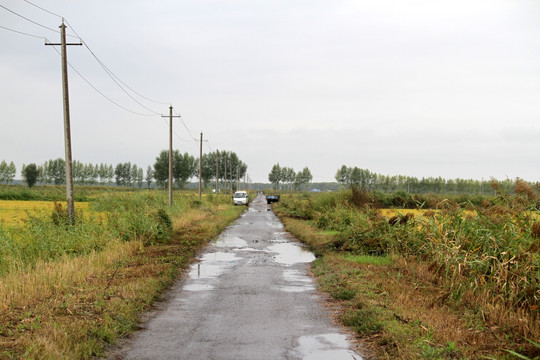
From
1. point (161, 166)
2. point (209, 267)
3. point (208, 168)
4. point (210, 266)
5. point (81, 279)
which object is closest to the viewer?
point (81, 279)

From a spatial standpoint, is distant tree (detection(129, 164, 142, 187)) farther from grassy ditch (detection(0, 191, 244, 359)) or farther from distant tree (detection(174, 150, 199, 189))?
grassy ditch (detection(0, 191, 244, 359))

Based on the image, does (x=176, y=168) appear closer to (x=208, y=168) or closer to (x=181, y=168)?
(x=181, y=168)

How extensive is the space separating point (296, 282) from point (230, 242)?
9238 millimetres

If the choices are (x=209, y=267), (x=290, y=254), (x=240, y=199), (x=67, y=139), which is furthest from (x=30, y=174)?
(x=209, y=267)

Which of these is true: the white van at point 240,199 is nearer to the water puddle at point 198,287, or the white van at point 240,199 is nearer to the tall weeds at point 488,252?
the tall weeds at point 488,252

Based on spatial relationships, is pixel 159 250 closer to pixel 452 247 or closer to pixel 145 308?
pixel 145 308

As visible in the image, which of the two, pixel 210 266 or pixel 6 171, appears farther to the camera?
pixel 6 171

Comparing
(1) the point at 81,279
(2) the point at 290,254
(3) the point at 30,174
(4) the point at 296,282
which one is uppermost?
(3) the point at 30,174

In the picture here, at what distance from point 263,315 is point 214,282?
3.38m

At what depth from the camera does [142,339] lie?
6.65m

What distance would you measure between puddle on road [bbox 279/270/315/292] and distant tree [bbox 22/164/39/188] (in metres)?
125

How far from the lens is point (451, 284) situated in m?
8.66

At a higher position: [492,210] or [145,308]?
[492,210]

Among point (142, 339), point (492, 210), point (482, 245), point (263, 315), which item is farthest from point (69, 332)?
point (492, 210)
